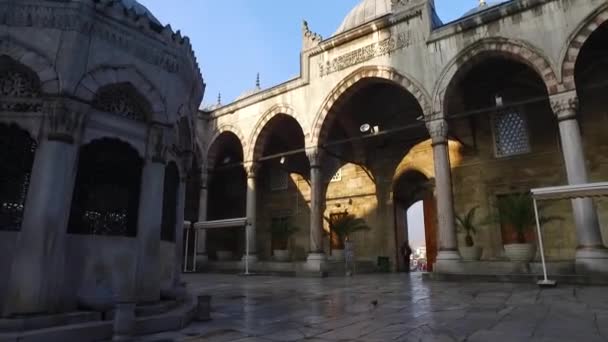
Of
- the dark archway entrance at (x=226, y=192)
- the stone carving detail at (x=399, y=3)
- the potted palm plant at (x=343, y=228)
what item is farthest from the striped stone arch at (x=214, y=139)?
the stone carving detail at (x=399, y=3)

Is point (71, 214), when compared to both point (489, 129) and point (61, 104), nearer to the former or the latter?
point (61, 104)

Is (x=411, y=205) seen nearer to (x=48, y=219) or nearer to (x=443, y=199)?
(x=443, y=199)

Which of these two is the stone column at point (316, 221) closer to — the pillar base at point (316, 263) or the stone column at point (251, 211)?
the pillar base at point (316, 263)

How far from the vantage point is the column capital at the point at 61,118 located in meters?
3.44

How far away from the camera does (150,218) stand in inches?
159

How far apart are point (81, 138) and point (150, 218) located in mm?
1048

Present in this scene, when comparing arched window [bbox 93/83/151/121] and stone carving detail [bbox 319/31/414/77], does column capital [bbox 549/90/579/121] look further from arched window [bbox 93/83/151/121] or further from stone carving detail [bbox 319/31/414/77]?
arched window [bbox 93/83/151/121]

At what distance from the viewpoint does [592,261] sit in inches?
308

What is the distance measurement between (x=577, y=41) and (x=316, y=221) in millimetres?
8520

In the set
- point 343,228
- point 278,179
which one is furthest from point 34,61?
point 278,179

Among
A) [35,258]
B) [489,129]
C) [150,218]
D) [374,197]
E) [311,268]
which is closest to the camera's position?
[35,258]

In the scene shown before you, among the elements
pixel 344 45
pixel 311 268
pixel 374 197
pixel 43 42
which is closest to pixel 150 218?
pixel 43 42

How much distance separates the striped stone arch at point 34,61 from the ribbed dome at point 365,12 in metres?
15.2

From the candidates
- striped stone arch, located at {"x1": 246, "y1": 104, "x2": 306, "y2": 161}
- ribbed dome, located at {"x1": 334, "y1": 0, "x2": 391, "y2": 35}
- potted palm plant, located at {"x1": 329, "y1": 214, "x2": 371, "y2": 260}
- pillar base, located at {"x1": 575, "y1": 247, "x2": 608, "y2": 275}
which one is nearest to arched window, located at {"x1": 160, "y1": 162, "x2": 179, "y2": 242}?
pillar base, located at {"x1": 575, "y1": 247, "x2": 608, "y2": 275}
